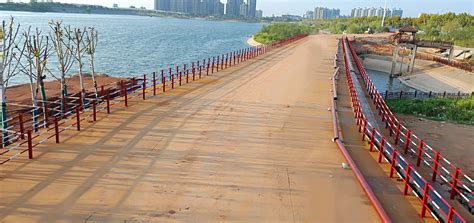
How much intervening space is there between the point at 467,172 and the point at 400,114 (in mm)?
9992

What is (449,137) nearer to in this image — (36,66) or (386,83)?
(36,66)

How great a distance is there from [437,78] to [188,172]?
138 feet

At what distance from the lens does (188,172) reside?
977 centimetres

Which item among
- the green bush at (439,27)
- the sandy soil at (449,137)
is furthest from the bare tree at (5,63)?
the green bush at (439,27)

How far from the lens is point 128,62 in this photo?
47875 millimetres

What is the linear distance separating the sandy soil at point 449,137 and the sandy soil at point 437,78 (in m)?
17.0

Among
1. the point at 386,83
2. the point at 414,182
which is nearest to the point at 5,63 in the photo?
the point at 414,182

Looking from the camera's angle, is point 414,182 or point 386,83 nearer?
point 414,182

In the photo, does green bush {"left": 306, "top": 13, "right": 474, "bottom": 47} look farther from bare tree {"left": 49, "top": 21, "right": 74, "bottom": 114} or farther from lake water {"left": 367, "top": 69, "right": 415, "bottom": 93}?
bare tree {"left": 49, "top": 21, "right": 74, "bottom": 114}

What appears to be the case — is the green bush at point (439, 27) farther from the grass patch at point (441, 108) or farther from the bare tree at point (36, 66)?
the bare tree at point (36, 66)

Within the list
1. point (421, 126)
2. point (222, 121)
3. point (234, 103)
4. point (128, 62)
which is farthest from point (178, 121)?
point (128, 62)

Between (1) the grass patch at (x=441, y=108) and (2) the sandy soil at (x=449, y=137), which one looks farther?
(1) the grass patch at (x=441, y=108)

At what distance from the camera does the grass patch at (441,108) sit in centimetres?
2522

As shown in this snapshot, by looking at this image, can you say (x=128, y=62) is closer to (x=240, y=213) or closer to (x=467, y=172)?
(x=467, y=172)
